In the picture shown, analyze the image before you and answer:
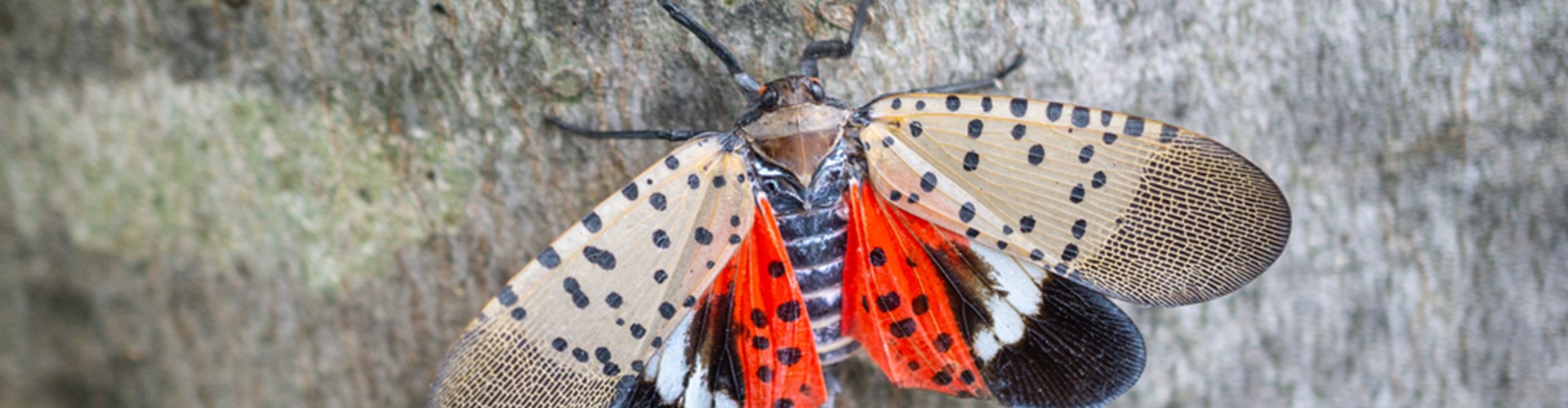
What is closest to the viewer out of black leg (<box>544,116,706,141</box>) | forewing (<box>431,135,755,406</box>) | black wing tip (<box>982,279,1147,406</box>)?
forewing (<box>431,135,755,406</box>)

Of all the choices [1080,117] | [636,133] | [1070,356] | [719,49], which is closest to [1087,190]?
[1080,117]

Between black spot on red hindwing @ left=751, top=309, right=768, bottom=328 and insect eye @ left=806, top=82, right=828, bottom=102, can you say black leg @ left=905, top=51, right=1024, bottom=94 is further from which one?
black spot on red hindwing @ left=751, top=309, right=768, bottom=328

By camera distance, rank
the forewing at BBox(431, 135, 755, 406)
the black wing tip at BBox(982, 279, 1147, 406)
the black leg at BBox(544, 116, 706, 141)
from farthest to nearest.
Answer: the black leg at BBox(544, 116, 706, 141)
the black wing tip at BBox(982, 279, 1147, 406)
the forewing at BBox(431, 135, 755, 406)

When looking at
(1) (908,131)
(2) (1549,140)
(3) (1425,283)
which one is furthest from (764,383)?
(2) (1549,140)

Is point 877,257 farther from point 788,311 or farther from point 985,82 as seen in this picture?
point 985,82

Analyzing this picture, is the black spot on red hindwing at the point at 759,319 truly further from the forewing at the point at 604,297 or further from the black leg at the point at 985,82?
the black leg at the point at 985,82

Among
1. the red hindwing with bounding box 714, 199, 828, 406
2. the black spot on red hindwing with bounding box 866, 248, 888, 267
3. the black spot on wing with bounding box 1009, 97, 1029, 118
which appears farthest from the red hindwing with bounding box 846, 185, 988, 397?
the black spot on wing with bounding box 1009, 97, 1029, 118

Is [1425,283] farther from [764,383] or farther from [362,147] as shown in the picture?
[362,147]
